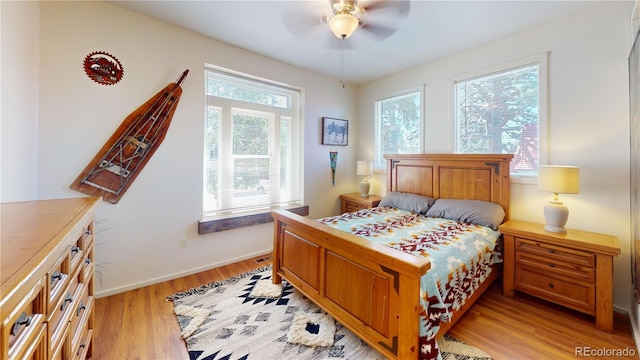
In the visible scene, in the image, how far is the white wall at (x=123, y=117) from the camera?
2098 mm

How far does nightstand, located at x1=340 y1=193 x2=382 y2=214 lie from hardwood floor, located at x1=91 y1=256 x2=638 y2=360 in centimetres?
177

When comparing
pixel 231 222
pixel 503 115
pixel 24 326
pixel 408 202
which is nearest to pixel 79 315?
pixel 24 326

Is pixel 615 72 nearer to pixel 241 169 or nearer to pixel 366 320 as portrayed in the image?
pixel 366 320

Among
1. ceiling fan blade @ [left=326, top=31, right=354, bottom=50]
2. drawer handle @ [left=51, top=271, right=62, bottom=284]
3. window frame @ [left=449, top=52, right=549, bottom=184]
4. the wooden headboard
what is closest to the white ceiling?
ceiling fan blade @ [left=326, top=31, right=354, bottom=50]

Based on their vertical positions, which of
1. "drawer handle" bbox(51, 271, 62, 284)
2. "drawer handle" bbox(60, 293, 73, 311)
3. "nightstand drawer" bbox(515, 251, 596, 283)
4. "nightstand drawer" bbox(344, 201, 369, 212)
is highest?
"drawer handle" bbox(51, 271, 62, 284)

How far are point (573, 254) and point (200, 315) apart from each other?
10.0 feet

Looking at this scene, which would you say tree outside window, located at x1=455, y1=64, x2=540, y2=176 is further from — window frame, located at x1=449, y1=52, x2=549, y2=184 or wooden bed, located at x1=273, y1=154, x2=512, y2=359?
wooden bed, located at x1=273, y1=154, x2=512, y2=359

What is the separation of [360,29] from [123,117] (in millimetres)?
2292

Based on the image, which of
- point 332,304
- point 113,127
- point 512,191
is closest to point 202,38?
point 113,127

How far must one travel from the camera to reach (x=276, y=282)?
2553 mm

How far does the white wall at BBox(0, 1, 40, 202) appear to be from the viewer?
1.50 m

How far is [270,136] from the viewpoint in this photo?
355 centimetres

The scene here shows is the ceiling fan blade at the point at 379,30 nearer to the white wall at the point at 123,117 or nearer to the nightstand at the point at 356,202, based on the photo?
the white wall at the point at 123,117

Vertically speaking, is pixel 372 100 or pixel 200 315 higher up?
pixel 372 100
